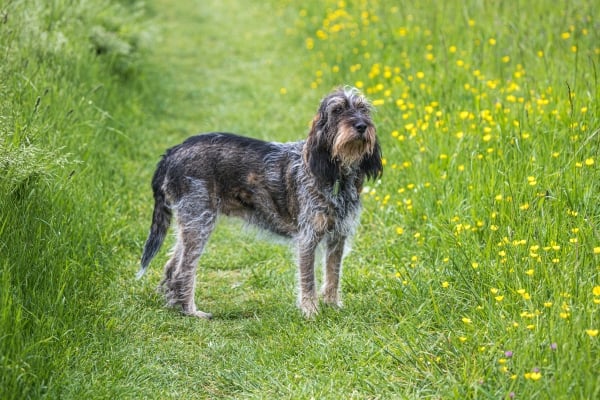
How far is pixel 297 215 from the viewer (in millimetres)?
6281

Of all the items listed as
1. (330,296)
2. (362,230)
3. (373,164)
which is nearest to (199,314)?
(330,296)

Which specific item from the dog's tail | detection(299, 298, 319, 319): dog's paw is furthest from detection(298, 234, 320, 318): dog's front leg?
the dog's tail

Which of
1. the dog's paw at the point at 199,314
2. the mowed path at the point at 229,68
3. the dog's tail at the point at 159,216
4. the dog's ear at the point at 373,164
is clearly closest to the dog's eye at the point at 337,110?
the dog's ear at the point at 373,164

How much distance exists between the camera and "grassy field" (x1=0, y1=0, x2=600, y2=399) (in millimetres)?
4656

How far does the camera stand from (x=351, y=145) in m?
5.76

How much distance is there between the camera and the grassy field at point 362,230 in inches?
183

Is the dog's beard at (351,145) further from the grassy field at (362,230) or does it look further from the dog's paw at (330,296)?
the dog's paw at (330,296)

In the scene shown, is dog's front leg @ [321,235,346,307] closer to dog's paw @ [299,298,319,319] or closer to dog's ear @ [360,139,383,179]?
dog's paw @ [299,298,319,319]

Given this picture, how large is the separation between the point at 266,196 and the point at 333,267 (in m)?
0.77

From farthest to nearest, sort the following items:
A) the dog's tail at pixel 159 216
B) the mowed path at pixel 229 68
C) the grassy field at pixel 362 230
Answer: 1. the mowed path at pixel 229 68
2. the dog's tail at pixel 159 216
3. the grassy field at pixel 362 230

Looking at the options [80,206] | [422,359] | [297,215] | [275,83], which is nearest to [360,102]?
[297,215]

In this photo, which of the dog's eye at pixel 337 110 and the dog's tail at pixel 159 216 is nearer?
the dog's eye at pixel 337 110

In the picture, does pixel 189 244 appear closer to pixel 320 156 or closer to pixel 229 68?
pixel 320 156

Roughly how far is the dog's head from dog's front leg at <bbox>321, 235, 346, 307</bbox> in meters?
0.54
